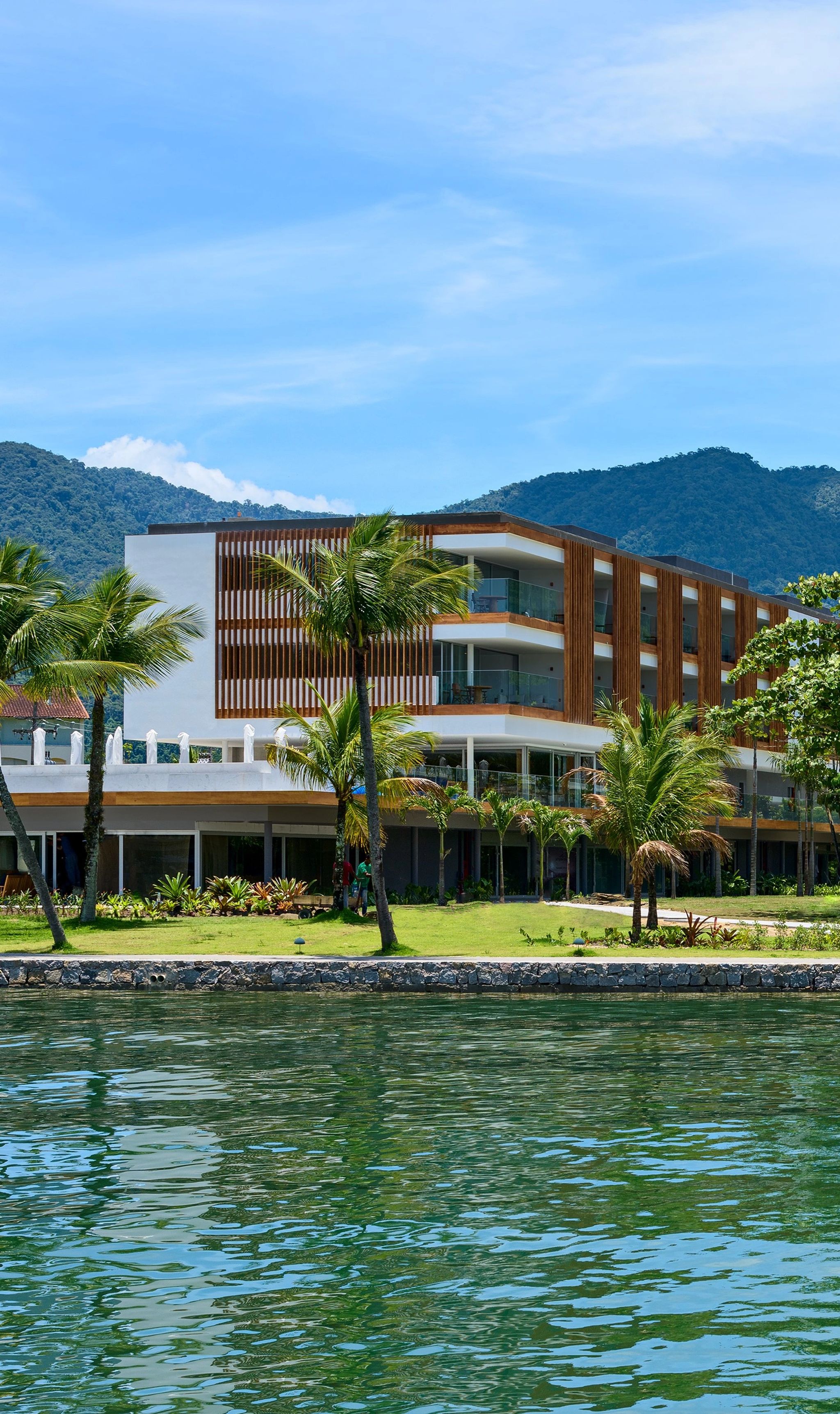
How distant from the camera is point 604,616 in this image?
2817 inches

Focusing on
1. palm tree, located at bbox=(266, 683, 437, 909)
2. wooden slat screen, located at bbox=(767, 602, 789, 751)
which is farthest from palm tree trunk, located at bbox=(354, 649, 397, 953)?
wooden slat screen, located at bbox=(767, 602, 789, 751)

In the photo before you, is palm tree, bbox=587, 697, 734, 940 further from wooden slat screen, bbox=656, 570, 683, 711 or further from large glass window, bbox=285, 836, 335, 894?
wooden slat screen, bbox=656, 570, 683, 711

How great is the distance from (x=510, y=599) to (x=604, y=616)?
9.06 m

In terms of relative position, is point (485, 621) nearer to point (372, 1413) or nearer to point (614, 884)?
point (614, 884)

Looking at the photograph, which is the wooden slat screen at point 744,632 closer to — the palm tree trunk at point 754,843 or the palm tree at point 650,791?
the palm tree trunk at point 754,843

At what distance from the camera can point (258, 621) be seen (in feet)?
220

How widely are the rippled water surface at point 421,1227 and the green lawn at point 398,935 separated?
446 inches

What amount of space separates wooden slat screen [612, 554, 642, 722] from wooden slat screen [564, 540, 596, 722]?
74.0 inches

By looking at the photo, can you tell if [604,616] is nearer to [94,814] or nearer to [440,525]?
[440,525]

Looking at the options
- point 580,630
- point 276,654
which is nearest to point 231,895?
point 276,654

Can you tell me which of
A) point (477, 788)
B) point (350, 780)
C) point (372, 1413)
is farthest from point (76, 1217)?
point (477, 788)

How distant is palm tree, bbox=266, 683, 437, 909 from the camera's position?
4297cm

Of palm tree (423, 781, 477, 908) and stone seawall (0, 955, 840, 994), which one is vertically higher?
palm tree (423, 781, 477, 908)

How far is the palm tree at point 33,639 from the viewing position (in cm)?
3647
